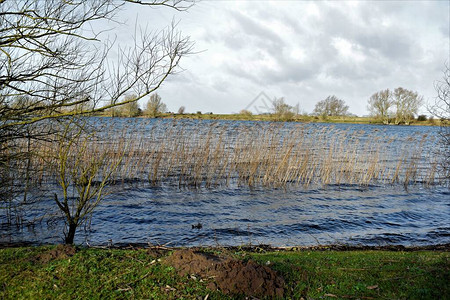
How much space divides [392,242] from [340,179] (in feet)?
23.5

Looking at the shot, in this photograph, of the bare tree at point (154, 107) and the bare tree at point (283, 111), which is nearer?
the bare tree at point (154, 107)

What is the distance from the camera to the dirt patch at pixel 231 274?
12.7ft

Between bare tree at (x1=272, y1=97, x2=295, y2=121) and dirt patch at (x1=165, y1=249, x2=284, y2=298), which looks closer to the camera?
dirt patch at (x1=165, y1=249, x2=284, y2=298)

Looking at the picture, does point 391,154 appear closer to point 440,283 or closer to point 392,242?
point 392,242

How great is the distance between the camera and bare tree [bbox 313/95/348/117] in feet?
207

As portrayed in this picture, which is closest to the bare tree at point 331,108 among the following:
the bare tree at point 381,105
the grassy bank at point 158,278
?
the bare tree at point 381,105

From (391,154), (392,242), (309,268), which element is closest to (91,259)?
(309,268)

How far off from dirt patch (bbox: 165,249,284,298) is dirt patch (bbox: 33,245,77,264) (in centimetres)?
149

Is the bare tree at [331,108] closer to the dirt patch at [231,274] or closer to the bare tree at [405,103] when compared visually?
the bare tree at [405,103]

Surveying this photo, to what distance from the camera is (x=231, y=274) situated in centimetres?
404

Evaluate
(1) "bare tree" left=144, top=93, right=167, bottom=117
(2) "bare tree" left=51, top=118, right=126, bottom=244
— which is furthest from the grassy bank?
(1) "bare tree" left=144, top=93, right=167, bottom=117

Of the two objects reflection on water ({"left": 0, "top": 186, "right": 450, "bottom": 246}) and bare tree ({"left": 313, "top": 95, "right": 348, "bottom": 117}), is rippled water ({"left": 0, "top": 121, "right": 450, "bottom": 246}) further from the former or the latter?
bare tree ({"left": 313, "top": 95, "right": 348, "bottom": 117})

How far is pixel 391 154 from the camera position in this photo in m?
25.7

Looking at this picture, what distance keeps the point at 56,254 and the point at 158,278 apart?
5.75 ft
